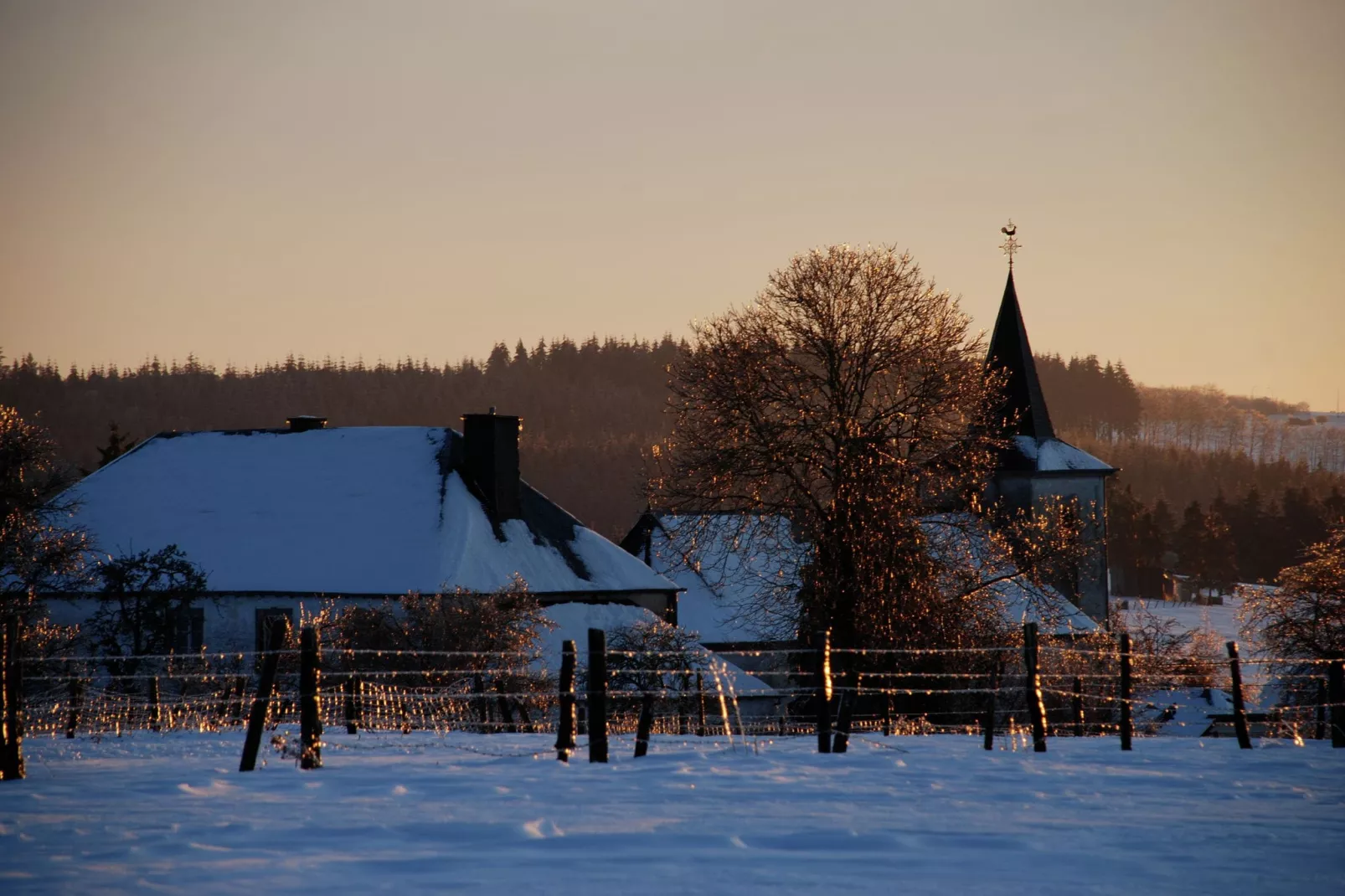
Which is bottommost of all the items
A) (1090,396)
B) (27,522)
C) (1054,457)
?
(27,522)

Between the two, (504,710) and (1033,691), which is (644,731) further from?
(504,710)

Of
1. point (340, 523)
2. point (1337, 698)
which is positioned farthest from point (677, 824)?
point (340, 523)

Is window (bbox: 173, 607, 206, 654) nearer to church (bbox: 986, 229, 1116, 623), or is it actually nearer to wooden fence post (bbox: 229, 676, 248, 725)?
wooden fence post (bbox: 229, 676, 248, 725)

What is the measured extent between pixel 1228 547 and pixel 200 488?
10108 cm

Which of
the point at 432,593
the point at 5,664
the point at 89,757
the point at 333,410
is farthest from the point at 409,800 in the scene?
the point at 333,410

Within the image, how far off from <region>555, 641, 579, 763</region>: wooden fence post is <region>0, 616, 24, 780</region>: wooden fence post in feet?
16.8

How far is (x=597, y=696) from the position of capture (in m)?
14.1

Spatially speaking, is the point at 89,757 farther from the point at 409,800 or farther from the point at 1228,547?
the point at 1228,547

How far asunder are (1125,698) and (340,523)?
85.2 ft

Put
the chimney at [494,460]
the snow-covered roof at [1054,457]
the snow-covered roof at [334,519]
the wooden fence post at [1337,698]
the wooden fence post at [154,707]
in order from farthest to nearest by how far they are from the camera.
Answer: the snow-covered roof at [1054,457] < the chimney at [494,460] < the snow-covered roof at [334,519] < the wooden fence post at [154,707] < the wooden fence post at [1337,698]

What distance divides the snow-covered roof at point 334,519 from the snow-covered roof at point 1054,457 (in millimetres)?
16838

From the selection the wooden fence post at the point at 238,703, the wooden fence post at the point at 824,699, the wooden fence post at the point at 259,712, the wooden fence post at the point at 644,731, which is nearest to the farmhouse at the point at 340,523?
the wooden fence post at the point at 238,703

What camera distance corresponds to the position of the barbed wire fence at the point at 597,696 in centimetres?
1434

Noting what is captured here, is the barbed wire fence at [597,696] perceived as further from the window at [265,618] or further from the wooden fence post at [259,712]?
the window at [265,618]
